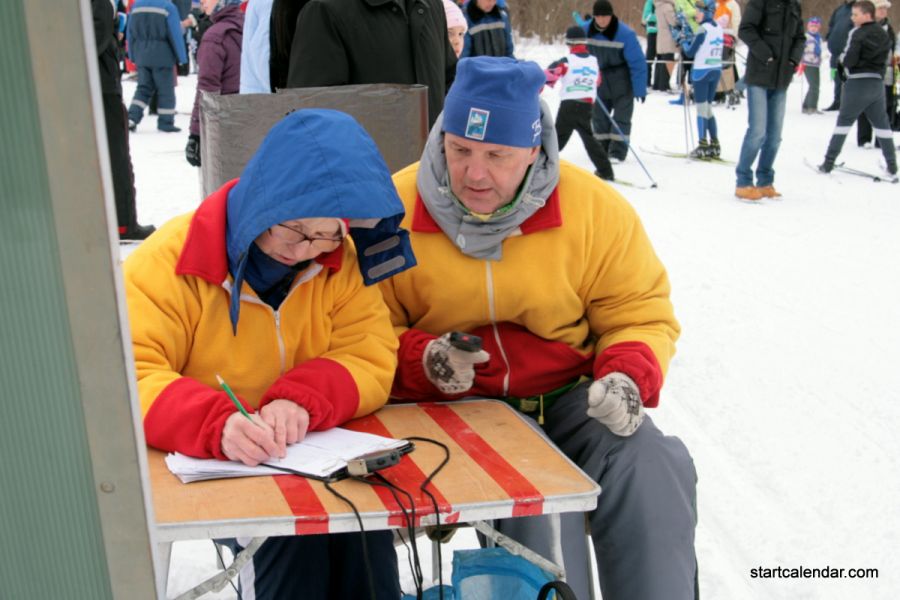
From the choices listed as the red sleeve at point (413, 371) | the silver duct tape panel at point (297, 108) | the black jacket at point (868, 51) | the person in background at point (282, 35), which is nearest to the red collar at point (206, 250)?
the red sleeve at point (413, 371)

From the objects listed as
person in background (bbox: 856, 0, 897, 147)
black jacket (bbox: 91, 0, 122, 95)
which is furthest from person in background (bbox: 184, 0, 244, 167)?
person in background (bbox: 856, 0, 897, 147)

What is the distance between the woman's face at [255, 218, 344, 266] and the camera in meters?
2.05

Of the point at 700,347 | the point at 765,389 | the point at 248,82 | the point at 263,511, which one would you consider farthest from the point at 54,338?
the point at 700,347

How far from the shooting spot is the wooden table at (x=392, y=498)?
5.37ft

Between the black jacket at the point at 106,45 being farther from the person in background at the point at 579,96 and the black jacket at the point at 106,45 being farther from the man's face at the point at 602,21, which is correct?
the man's face at the point at 602,21

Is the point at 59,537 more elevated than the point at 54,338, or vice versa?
the point at 54,338

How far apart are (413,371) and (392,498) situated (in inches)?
25.6

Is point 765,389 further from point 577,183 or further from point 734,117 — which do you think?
point 734,117

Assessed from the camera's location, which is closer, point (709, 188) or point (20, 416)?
point (20, 416)

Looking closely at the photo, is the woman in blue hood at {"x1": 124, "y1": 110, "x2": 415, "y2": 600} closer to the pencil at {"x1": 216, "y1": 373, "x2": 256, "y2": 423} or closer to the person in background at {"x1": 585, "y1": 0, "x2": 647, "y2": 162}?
→ the pencil at {"x1": 216, "y1": 373, "x2": 256, "y2": 423}

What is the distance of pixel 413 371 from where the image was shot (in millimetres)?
2359

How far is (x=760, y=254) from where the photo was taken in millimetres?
6844

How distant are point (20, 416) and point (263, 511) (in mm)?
Result: 619

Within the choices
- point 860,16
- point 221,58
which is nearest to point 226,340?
point 221,58
